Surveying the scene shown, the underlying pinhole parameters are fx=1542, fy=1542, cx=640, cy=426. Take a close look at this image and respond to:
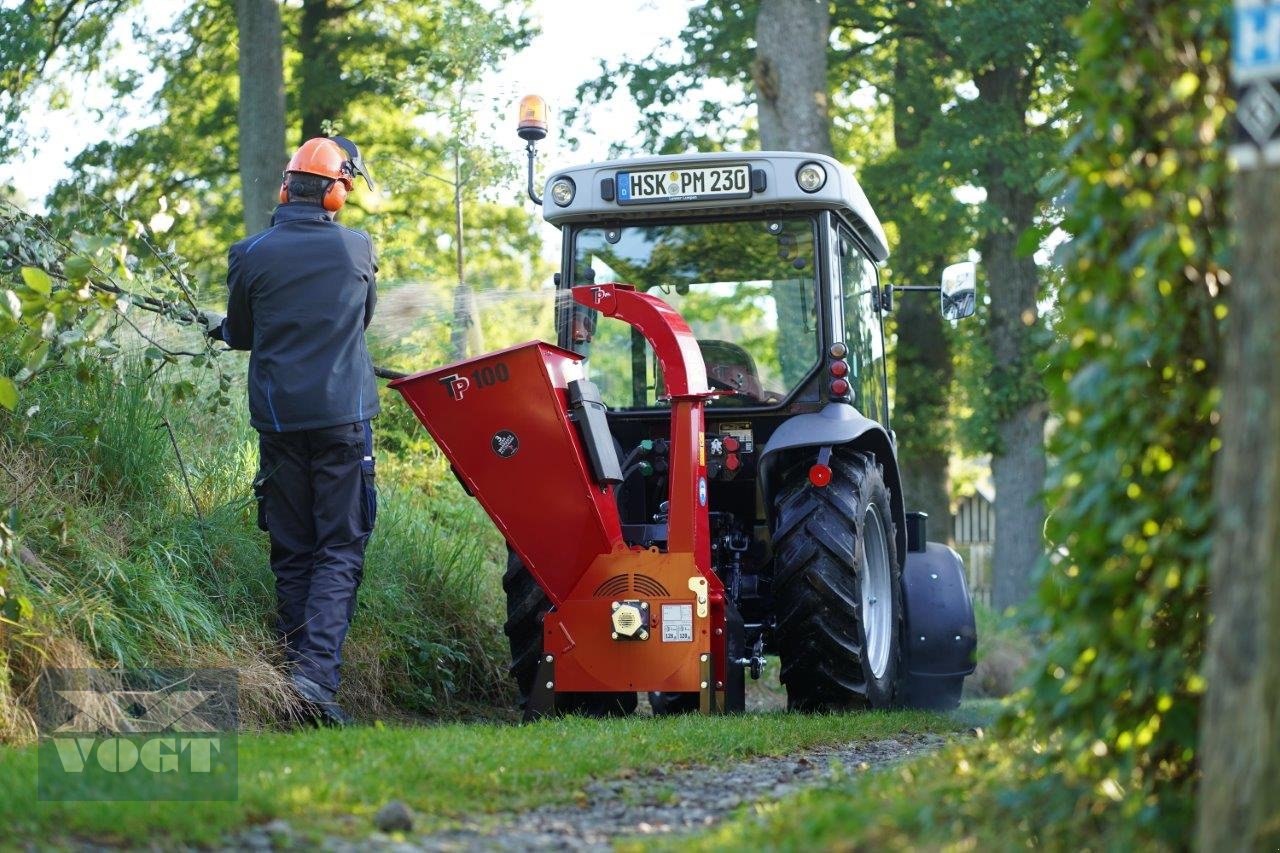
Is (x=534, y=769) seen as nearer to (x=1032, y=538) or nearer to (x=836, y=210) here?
(x=836, y=210)

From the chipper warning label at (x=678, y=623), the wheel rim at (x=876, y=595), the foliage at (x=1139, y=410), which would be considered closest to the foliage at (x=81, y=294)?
the chipper warning label at (x=678, y=623)

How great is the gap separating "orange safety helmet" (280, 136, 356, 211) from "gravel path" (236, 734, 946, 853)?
2.88 meters

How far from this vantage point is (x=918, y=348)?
749 inches

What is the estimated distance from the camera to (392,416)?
10.8 metres

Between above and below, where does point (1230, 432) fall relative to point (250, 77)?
below

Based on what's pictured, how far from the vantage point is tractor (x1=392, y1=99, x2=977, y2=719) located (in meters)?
6.23

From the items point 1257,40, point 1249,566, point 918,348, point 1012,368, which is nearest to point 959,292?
point 1257,40

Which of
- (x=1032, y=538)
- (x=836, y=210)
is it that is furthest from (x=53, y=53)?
(x=836, y=210)

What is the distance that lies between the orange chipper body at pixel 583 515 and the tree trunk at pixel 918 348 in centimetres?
1249

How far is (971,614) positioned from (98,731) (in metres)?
4.40

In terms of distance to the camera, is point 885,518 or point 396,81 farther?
point 396,81

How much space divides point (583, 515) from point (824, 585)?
1077 mm

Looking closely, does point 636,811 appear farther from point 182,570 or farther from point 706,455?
point 706,455

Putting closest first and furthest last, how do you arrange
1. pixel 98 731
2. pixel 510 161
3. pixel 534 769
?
1. pixel 534 769
2. pixel 98 731
3. pixel 510 161
